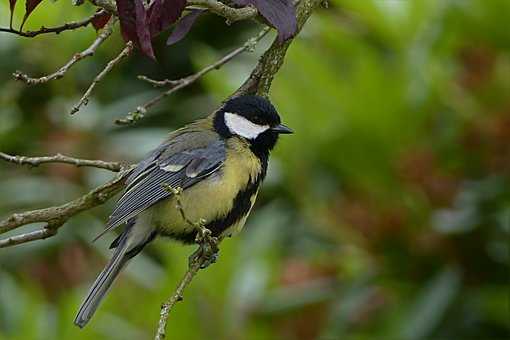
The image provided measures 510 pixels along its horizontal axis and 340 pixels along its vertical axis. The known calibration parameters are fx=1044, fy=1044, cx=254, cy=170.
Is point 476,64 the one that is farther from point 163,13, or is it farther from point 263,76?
point 163,13

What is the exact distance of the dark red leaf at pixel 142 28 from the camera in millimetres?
1882

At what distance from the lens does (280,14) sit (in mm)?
2014

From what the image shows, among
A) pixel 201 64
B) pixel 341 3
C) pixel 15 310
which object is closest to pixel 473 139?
pixel 341 3

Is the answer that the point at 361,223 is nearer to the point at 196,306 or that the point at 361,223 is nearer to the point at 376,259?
the point at 376,259

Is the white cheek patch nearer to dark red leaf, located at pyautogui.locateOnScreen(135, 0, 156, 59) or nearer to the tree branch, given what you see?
the tree branch

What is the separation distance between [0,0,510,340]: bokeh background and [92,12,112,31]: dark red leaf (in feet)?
5.55

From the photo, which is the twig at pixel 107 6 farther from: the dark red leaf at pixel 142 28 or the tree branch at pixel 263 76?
the tree branch at pixel 263 76

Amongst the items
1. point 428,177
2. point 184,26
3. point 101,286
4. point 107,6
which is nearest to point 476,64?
point 428,177

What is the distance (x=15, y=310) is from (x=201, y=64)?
4.02ft

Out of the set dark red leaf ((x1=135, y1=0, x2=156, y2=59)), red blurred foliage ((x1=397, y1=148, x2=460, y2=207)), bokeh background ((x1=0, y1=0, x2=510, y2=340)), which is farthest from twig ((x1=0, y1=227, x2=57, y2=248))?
red blurred foliage ((x1=397, y1=148, x2=460, y2=207))

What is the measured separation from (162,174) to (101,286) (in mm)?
387

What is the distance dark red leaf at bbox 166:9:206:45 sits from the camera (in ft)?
7.53

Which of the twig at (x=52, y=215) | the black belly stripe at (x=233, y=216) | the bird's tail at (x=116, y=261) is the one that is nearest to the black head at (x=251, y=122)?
the black belly stripe at (x=233, y=216)

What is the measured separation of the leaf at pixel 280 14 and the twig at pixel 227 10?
0.21 meters
